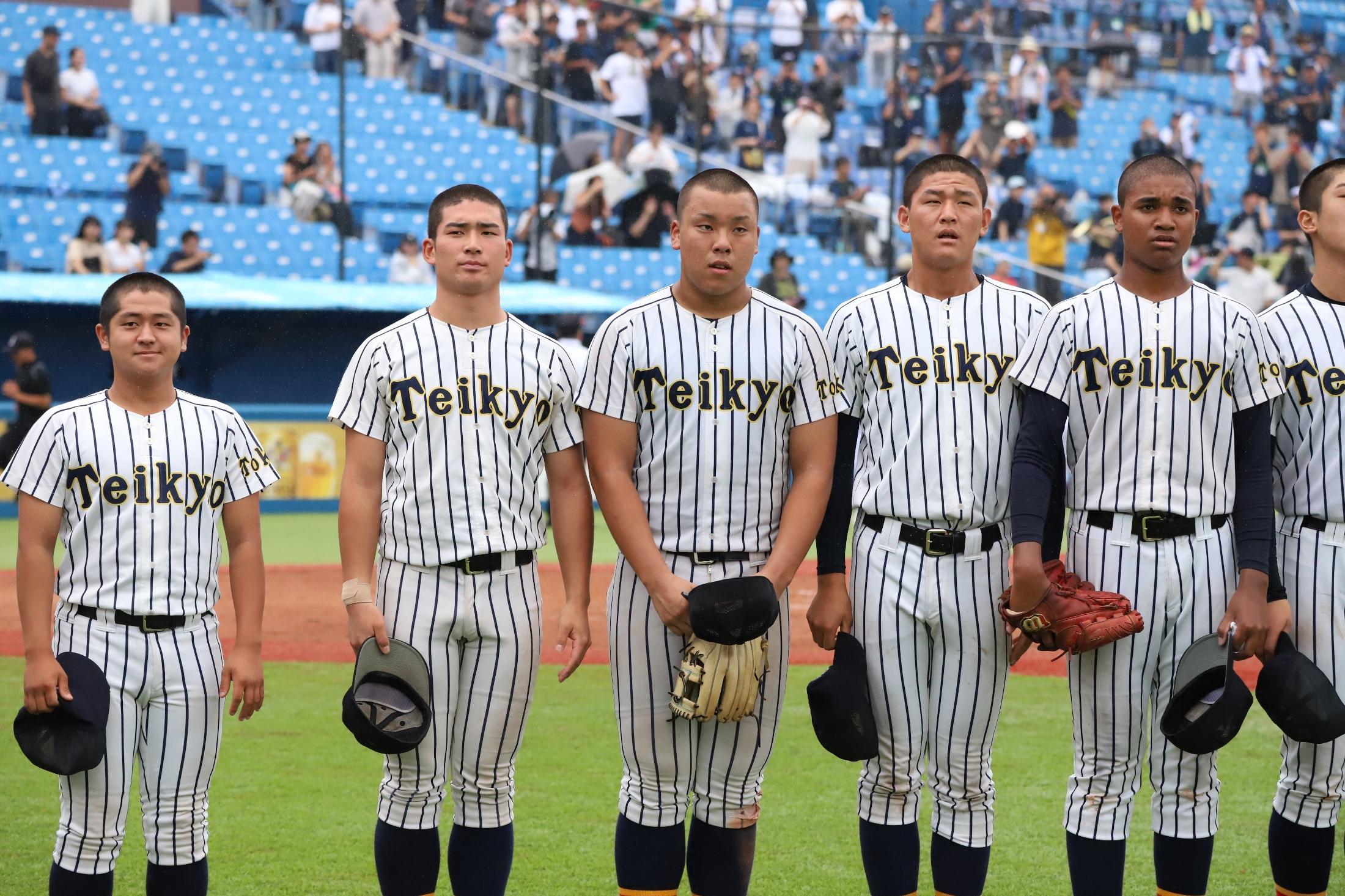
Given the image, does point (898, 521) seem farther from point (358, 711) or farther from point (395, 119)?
point (395, 119)

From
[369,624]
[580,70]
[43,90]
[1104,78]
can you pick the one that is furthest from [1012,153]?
[369,624]

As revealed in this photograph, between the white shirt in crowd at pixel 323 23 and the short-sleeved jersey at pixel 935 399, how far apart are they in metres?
17.1

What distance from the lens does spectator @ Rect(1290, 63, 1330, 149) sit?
74.2 feet

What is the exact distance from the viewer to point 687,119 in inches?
784

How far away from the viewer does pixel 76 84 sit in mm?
18250

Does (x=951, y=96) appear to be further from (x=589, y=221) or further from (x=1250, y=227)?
(x=589, y=221)

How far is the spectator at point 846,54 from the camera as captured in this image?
69.2ft

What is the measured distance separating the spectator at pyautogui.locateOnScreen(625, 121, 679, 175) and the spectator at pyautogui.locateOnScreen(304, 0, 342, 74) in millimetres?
4186

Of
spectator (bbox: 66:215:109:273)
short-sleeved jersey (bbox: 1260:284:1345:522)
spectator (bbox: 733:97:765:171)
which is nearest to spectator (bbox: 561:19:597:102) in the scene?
spectator (bbox: 733:97:765:171)

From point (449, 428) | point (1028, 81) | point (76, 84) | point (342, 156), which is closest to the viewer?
point (449, 428)

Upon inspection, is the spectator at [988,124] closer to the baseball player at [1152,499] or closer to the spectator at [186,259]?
the spectator at [186,259]

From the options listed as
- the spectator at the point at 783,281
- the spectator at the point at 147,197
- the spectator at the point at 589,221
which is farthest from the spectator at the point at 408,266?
the spectator at the point at 783,281

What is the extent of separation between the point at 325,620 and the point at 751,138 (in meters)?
12.4

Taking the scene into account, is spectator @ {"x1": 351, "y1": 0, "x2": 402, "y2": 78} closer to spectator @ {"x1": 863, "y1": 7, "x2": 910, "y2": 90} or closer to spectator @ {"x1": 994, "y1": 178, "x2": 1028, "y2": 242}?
spectator @ {"x1": 863, "y1": 7, "x2": 910, "y2": 90}
